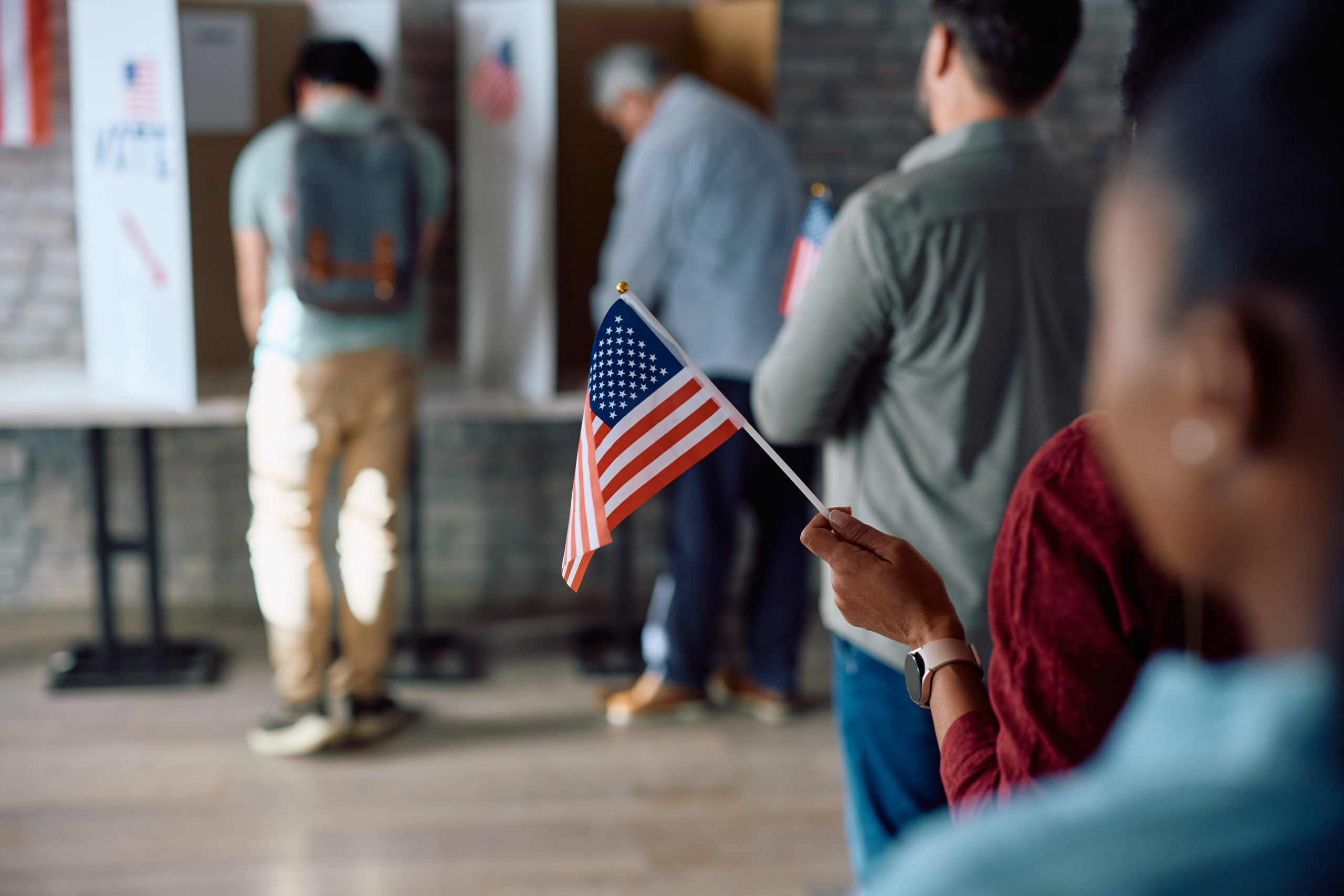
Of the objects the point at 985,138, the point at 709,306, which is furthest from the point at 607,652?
the point at 985,138

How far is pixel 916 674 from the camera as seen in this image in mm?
1076

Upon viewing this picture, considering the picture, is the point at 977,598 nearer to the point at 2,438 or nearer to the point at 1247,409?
the point at 1247,409

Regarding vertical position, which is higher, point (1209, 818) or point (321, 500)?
point (1209, 818)

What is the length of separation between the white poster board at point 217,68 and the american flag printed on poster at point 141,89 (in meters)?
0.50

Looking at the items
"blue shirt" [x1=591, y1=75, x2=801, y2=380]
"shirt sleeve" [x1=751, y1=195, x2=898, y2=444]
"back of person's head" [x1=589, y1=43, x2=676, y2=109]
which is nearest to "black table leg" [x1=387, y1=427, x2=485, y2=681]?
"blue shirt" [x1=591, y1=75, x2=801, y2=380]

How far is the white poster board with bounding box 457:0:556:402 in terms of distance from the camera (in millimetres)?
3201

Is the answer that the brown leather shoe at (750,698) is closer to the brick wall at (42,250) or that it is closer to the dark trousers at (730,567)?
the dark trousers at (730,567)

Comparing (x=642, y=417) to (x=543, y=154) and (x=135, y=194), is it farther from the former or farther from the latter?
(x=135, y=194)

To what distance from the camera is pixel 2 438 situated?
12.3ft

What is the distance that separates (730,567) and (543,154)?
1.19 m

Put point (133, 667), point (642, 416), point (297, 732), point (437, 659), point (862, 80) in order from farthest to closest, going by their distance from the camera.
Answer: point (862, 80)
point (437, 659)
point (133, 667)
point (297, 732)
point (642, 416)

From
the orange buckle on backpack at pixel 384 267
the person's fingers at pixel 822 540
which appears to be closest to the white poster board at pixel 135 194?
the orange buckle on backpack at pixel 384 267

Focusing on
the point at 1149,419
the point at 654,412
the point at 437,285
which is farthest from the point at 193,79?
the point at 1149,419

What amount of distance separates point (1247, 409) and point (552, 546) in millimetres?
3720
